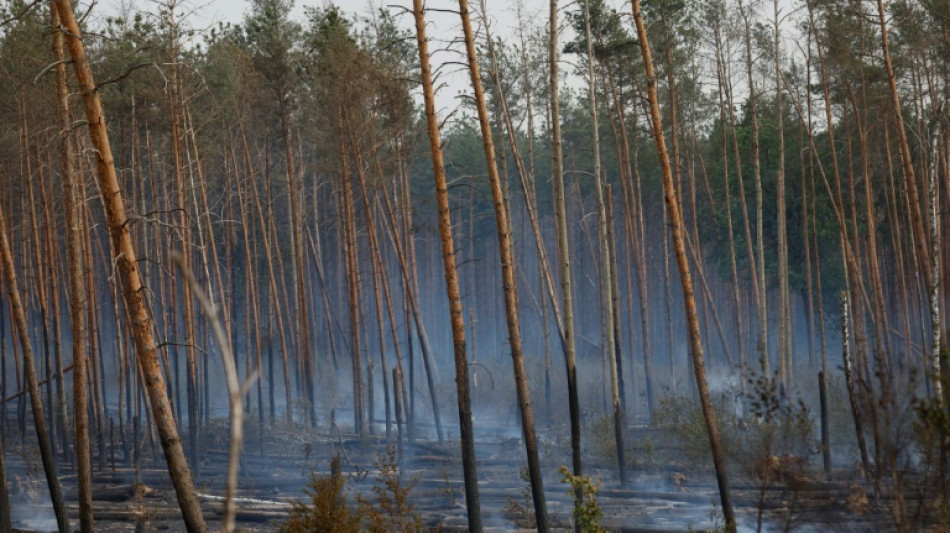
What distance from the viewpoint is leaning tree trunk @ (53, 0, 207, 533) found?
833 centimetres

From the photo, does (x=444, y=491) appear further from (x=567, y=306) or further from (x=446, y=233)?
(x=446, y=233)

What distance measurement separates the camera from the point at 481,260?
22422mm

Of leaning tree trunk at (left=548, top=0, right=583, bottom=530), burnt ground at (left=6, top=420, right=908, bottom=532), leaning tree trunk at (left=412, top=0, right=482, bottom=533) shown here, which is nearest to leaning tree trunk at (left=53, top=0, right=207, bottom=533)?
burnt ground at (left=6, top=420, right=908, bottom=532)

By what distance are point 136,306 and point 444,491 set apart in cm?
893

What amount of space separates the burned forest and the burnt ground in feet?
0.29

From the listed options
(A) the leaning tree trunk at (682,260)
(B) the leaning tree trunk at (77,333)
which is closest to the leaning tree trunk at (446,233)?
(A) the leaning tree trunk at (682,260)

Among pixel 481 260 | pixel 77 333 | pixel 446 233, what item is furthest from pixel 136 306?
pixel 481 260

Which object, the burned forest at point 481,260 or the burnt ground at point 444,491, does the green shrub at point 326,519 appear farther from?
the burnt ground at point 444,491

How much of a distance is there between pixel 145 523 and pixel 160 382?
6724 millimetres

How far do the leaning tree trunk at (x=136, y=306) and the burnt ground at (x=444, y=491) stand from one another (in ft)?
11.7

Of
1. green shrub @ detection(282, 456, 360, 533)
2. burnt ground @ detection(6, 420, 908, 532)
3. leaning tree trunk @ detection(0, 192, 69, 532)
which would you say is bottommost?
burnt ground @ detection(6, 420, 908, 532)

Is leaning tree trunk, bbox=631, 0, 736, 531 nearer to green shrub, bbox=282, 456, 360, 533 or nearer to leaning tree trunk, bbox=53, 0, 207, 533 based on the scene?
green shrub, bbox=282, 456, 360, 533

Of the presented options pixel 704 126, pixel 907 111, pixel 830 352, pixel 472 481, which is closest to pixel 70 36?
pixel 472 481

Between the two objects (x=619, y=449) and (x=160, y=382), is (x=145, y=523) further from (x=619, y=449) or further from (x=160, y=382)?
(x=619, y=449)
